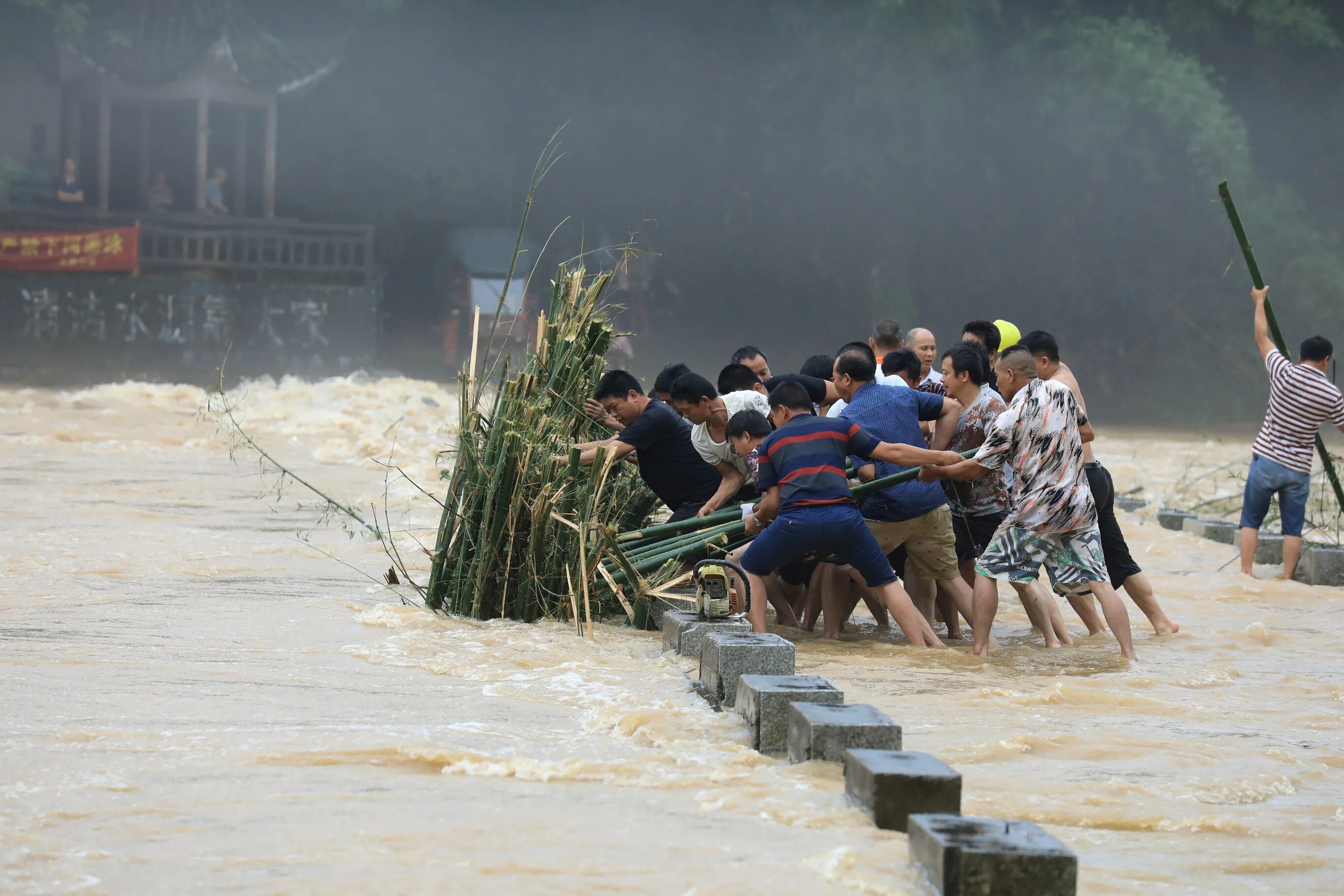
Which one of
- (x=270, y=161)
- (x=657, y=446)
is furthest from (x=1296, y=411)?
(x=270, y=161)

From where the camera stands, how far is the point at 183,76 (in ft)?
68.4

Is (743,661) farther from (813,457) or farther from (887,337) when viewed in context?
(887,337)

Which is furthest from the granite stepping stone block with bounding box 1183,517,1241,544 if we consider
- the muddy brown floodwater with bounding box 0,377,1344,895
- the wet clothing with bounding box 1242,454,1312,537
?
the muddy brown floodwater with bounding box 0,377,1344,895

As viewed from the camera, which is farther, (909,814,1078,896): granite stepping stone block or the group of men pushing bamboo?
the group of men pushing bamboo

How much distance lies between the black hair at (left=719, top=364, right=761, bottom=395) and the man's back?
3113mm

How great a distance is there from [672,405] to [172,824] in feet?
10.9

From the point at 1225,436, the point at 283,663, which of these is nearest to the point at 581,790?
the point at 283,663

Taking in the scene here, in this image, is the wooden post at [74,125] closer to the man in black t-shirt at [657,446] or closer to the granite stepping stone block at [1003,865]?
the man in black t-shirt at [657,446]

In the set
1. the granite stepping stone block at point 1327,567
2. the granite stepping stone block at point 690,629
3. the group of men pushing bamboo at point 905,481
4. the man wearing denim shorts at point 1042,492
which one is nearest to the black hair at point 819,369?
the group of men pushing bamboo at point 905,481

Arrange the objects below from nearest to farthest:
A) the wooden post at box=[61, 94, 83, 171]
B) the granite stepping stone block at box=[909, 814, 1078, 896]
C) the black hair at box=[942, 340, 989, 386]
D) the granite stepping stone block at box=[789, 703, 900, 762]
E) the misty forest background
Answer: the granite stepping stone block at box=[909, 814, 1078, 896] < the granite stepping stone block at box=[789, 703, 900, 762] < the black hair at box=[942, 340, 989, 386] < the wooden post at box=[61, 94, 83, 171] < the misty forest background

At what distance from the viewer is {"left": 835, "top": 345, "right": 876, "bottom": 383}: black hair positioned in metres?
5.53

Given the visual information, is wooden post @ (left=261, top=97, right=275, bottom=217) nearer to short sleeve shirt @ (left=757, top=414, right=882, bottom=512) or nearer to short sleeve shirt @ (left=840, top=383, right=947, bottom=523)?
short sleeve shirt @ (left=840, top=383, right=947, bottom=523)

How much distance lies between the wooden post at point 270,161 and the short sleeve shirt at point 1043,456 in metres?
18.6

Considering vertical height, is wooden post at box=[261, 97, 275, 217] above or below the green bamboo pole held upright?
above
